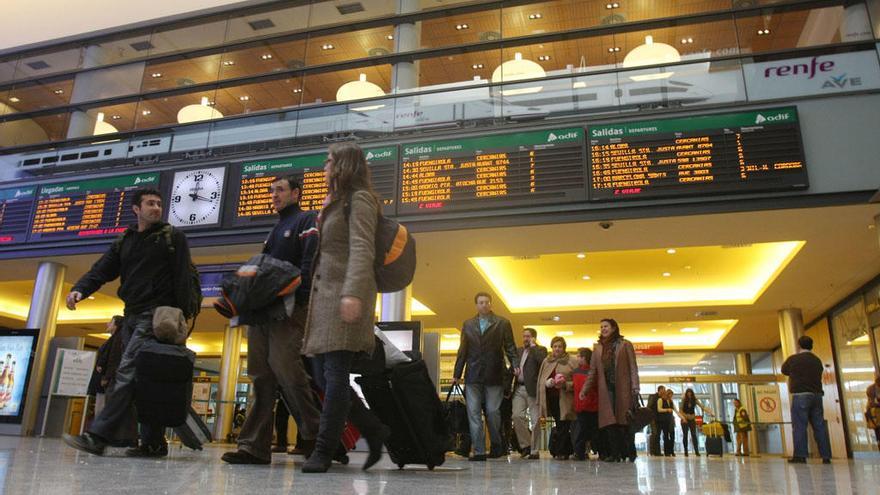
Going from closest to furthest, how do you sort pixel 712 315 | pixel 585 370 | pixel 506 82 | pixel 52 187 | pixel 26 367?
pixel 585 370, pixel 506 82, pixel 26 367, pixel 52 187, pixel 712 315

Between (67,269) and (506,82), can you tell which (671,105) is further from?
(67,269)

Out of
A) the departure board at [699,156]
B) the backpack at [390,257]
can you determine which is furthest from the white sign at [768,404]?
the backpack at [390,257]

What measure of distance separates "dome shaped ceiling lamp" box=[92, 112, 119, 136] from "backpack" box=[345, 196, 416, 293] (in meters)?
9.50

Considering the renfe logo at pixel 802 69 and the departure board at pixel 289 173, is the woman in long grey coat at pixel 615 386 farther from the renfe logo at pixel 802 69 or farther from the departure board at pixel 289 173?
the renfe logo at pixel 802 69

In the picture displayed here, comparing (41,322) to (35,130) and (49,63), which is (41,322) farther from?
(49,63)

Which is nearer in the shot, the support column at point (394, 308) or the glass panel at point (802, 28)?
the glass panel at point (802, 28)

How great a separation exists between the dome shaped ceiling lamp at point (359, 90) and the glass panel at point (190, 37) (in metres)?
3.38

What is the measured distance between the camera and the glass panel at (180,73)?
36.0 ft

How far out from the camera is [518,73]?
8719 mm

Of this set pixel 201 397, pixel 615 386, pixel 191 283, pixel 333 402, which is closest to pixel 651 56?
pixel 615 386

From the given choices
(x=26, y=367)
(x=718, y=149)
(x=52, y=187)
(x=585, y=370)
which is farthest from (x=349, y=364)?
(x=52, y=187)

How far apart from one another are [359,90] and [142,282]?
6.48 m

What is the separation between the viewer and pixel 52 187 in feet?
32.8

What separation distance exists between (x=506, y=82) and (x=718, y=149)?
2.92 meters
